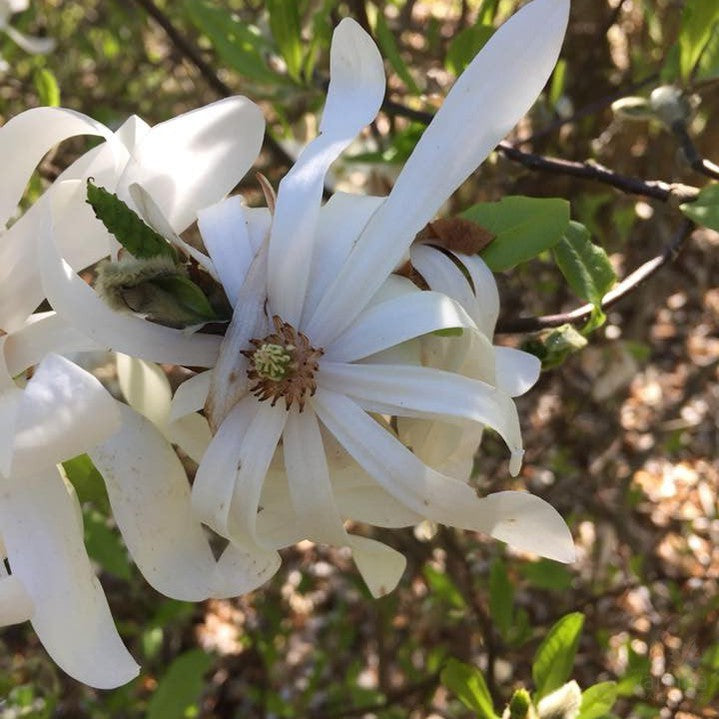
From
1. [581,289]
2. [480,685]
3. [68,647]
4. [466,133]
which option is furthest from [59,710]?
[466,133]

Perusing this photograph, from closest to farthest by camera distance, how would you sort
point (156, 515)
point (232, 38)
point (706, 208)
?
1. point (156, 515)
2. point (706, 208)
3. point (232, 38)

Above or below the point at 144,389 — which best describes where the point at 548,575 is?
below

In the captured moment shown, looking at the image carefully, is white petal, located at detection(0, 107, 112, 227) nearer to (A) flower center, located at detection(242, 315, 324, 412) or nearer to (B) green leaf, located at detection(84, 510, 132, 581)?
(A) flower center, located at detection(242, 315, 324, 412)

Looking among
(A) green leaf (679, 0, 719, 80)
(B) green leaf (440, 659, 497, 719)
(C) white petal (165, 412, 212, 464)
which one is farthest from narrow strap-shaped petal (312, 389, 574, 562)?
(A) green leaf (679, 0, 719, 80)

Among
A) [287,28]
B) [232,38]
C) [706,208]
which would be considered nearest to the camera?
[706,208]

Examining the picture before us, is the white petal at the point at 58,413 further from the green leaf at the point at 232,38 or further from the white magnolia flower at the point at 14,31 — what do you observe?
the white magnolia flower at the point at 14,31

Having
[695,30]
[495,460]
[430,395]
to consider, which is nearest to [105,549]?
[430,395]

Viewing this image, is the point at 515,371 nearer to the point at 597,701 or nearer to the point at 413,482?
the point at 413,482
